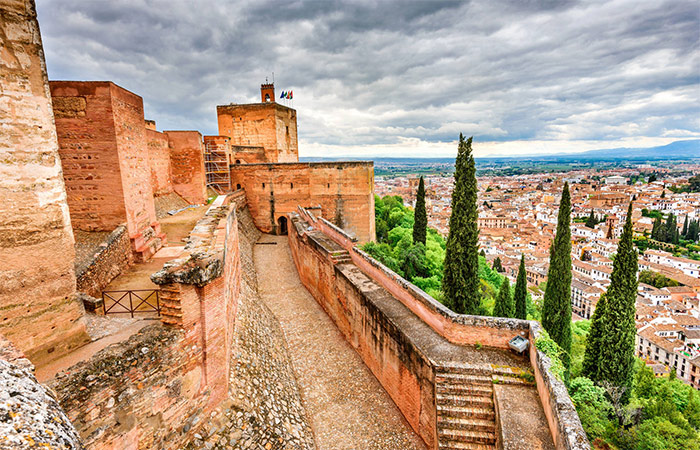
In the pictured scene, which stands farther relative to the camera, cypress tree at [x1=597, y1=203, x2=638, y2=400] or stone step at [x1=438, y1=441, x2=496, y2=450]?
cypress tree at [x1=597, y1=203, x2=638, y2=400]

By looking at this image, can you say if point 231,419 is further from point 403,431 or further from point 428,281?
point 428,281

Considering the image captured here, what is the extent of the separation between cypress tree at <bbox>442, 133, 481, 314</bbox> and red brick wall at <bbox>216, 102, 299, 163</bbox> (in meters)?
17.0

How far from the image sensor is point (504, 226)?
304ft

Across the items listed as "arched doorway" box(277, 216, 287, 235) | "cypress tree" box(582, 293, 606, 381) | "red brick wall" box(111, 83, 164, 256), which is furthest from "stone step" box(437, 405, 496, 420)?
"arched doorway" box(277, 216, 287, 235)

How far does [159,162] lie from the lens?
1491cm

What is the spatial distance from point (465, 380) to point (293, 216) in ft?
51.3

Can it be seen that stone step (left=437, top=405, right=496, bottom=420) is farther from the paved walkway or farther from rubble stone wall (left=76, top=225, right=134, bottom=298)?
rubble stone wall (left=76, top=225, right=134, bottom=298)

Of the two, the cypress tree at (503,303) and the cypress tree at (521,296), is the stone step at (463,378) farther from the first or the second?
the cypress tree at (521,296)

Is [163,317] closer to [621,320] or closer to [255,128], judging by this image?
[621,320]

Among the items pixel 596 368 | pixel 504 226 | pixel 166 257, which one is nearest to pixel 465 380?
pixel 166 257

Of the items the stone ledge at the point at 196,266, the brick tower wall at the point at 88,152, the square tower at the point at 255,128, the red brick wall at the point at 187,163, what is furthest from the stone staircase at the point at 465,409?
the square tower at the point at 255,128

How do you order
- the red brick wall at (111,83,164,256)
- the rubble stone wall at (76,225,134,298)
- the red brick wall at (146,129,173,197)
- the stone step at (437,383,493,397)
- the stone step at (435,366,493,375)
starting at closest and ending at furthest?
the stone step at (437,383,493,397)
the stone step at (435,366,493,375)
the rubble stone wall at (76,225,134,298)
the red brick wall at (111,83,164,256)
the red brick wall at (146,129,173,197)

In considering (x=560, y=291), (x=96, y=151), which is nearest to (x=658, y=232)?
(x=560, y=291)

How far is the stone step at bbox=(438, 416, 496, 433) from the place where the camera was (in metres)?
5.72
